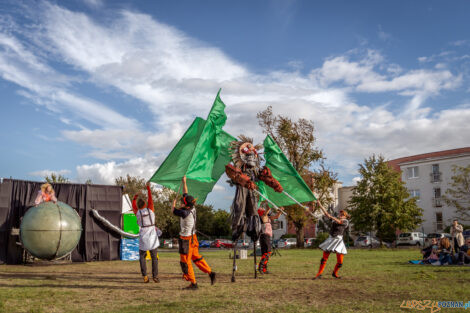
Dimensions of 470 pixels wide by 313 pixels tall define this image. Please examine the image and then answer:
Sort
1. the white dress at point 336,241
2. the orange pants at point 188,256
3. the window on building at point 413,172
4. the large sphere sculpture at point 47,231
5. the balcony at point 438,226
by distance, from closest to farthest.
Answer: the orange pants at point 188,256
the white dress at point 336,241
the large sphere sculpture at point 47,231
the balcony at point 438,226
the window on building at point 413,172

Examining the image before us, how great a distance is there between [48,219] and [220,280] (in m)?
6.79

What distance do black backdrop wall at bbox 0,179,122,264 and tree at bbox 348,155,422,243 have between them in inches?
981

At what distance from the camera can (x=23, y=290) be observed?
30.1 feet

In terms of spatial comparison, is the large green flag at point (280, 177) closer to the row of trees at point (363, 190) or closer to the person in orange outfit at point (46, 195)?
the person in orange outfit at point (46, 195)

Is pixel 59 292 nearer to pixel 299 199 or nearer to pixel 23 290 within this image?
pixel 23 290

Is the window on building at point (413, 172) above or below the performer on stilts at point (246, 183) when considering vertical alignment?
above

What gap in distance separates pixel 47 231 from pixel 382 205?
31026mm

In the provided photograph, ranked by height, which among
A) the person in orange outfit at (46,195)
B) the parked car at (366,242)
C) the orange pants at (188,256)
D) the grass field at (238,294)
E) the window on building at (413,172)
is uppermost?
the window on building at (413,172)

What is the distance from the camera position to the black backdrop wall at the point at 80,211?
1734cm

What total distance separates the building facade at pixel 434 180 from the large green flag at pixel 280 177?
44.5 metres

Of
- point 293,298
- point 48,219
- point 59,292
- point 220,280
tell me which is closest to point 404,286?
point 293,298

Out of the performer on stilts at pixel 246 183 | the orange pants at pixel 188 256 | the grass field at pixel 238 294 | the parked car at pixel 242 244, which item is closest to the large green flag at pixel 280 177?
the performer on stilts at pixel 246 183

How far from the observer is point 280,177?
12.0 m

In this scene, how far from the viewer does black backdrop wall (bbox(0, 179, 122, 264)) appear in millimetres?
17344
